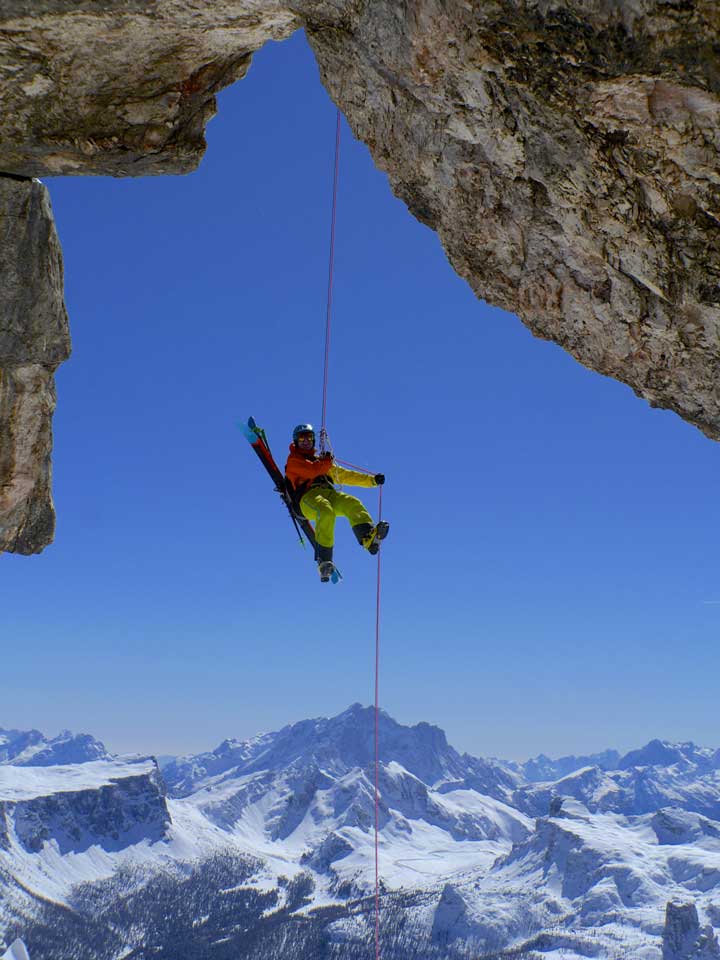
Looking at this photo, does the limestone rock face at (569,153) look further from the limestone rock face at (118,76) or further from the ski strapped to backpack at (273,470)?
the ski strapped to backpack at (273,470)

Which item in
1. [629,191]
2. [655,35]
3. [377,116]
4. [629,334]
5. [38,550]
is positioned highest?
[377,116]

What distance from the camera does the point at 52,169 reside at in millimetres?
11609

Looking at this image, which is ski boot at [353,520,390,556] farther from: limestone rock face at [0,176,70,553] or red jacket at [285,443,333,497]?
limestone rock face at [0,176,70,553]

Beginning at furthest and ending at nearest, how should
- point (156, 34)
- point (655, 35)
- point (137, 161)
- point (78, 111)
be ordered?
point (137, 161), point (78, 111), point (156, 34), point (655, 35)

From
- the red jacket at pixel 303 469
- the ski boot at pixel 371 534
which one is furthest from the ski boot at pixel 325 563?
the red jacket at pixel 303 469

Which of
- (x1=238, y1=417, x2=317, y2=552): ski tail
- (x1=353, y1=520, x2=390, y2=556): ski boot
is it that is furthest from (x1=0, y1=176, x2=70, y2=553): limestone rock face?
(x1=353, y1=520, x2=390, y2=556): ski boot

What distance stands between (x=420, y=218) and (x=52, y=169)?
19.5 ft

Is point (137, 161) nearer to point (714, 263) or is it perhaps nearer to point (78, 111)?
point (78, 111)

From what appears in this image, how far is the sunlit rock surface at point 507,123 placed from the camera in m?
6.66

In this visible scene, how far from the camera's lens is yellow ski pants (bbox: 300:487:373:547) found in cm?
1320

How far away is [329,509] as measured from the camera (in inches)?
524

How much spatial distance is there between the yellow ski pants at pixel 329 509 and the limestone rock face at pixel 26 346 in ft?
16.9

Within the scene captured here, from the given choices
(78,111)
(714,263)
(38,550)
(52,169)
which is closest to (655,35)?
(714,263)

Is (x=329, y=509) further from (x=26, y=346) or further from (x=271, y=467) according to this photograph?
(x=26, y=346)
